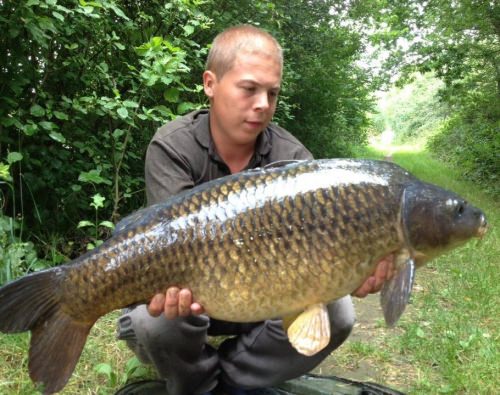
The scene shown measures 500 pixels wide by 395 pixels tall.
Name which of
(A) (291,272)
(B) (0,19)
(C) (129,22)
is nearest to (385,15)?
(C) (129,22)

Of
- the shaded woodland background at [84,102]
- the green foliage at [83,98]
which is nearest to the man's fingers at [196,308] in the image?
the shaded woodland background at [84,102]

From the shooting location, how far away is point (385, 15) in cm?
1191

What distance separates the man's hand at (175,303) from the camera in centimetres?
131

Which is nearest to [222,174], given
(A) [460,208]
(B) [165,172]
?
(B) [165,172]

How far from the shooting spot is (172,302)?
1329mm

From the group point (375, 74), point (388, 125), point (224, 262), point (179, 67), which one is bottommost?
point (388, 125)

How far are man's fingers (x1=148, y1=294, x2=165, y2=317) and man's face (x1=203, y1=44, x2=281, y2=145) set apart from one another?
2.15 feet

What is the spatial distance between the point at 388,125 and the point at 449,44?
936 inches

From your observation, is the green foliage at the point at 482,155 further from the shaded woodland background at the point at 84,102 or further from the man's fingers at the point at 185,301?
the man's fingers at the point at 185,301

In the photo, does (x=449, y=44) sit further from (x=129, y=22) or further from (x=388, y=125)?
(x=388, y=125)

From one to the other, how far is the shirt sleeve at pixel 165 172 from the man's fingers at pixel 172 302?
443mm

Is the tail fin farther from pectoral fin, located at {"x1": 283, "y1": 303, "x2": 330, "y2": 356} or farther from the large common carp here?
pectoral fin, located at {"x1": 283, "y1": 303, "x2": 330, "y2": 356}

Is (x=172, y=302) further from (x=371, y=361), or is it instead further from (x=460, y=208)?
A: (x=371, y=361)

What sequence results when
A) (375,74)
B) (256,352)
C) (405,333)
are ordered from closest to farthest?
(256,352), (405,333), (375,74)
